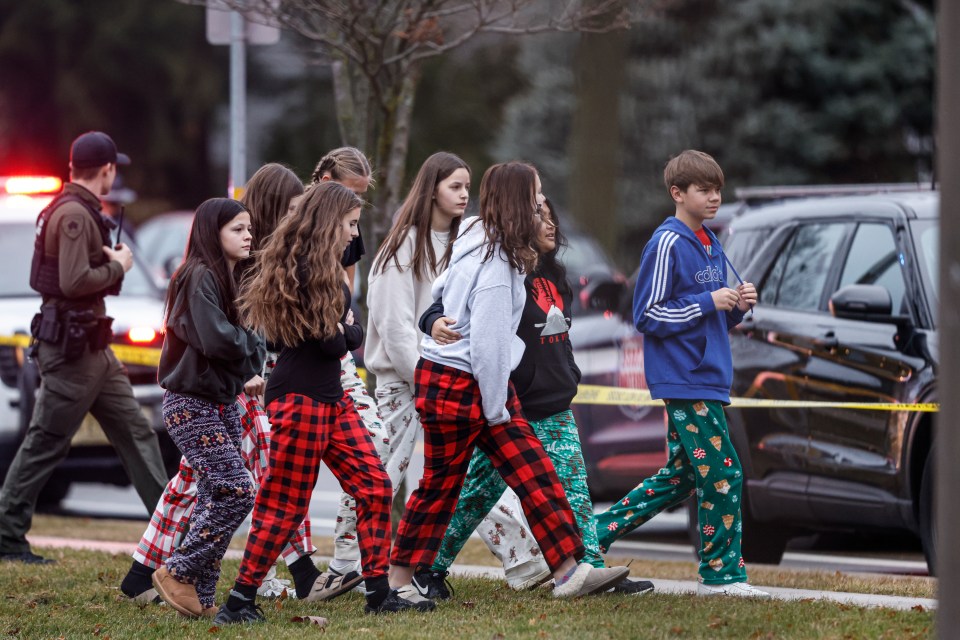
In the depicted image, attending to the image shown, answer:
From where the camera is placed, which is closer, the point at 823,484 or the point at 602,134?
the point at 823,484

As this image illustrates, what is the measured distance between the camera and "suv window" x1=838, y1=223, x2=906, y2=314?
7.18m

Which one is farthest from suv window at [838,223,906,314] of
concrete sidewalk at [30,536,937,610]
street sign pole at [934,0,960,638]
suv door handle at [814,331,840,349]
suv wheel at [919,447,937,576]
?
street sign pole at [934,0,960,638]

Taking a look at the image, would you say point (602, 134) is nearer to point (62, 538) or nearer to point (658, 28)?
point (658, 28)

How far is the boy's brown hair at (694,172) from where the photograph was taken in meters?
6.12

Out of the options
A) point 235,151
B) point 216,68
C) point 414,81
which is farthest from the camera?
point 216,68

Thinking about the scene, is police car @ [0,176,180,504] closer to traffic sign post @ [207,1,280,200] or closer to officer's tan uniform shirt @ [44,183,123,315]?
traffic sign post @ [207,1,280,200]

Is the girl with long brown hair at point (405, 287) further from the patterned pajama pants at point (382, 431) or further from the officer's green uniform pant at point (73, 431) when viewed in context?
the officer's green uniform pant at point (73, 431)

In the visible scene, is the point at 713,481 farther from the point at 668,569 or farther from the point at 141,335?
the point at 141,335

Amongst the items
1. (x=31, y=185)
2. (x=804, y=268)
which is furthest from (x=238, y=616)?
(x=31, y=185)

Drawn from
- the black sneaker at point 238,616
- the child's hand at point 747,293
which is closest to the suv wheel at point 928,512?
the child's hand at point 747,293

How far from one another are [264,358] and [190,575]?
855 millimetres

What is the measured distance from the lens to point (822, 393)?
7.30m

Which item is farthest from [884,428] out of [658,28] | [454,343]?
[658,28]

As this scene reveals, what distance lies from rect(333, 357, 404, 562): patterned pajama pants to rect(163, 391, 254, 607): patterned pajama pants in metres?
0.61
